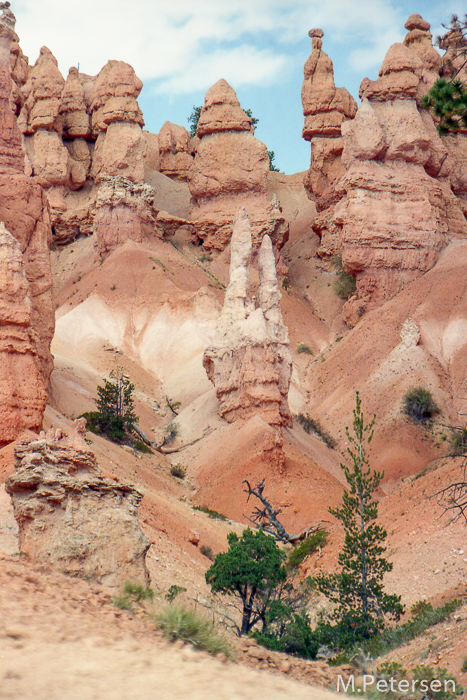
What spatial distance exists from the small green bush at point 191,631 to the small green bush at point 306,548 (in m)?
14.6

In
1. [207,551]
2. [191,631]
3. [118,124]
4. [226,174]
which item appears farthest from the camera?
[118,124]

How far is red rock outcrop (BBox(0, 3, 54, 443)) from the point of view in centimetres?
2191

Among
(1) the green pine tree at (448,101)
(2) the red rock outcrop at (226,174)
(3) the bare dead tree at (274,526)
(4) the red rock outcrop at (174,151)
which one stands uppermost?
(4) the red rock outcrop at (174,151)

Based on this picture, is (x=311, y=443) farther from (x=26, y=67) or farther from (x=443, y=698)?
(x=26, y=67)

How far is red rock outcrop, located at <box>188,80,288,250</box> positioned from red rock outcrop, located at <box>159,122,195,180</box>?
10176mm

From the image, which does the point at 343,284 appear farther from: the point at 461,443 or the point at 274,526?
the point at 461,443

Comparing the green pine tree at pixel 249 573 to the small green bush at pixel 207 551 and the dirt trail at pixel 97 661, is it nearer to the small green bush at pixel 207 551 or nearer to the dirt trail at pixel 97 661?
the small green bush at pixel 207 551

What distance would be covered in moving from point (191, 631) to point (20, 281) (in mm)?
16748

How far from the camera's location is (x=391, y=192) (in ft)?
163

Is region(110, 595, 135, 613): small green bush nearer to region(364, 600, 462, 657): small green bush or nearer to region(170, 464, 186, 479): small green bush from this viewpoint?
region(364, 600, 462, 657): small green bush

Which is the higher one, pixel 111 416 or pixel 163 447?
pixel 111 416

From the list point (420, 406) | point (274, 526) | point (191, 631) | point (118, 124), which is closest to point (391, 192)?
point (420, 406)

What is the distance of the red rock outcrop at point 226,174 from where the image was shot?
2269 inches

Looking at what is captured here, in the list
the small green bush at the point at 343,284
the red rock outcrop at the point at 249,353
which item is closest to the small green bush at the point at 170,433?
the red rock outcrop at the point at 249,353
